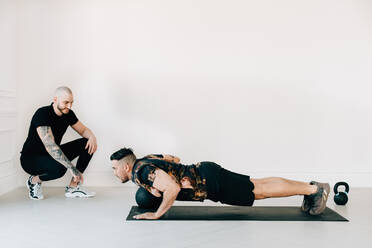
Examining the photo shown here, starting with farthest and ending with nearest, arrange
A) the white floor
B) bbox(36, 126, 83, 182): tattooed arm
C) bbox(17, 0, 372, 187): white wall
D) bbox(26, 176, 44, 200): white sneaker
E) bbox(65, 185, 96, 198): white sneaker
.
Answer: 1. bbox(17, 0, 372, 187): white wall
2. bbox(65, 185, 96, 198): white sneaker
3. bbox(26, 176, 44, 200): white sneaker
4. bbox(36, 126, 83, 182): tattooed arm
5. the white floor

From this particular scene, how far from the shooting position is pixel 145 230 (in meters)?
2.82

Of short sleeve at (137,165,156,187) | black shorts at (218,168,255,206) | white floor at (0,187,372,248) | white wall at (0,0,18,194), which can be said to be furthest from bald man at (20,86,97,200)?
black shorts at (218,168,255,206)

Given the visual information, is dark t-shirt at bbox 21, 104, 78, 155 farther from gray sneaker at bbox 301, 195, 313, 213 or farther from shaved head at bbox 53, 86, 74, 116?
gray sneaker at bbox 301, 195, 313, 213

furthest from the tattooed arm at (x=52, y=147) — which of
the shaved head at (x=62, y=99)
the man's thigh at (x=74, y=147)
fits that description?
the man's thigh at (x=74, y=147)

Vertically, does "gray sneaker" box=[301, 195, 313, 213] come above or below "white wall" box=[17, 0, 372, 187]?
below

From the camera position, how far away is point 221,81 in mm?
4500

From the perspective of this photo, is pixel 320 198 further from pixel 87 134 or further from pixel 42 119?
A: pixel 42 119

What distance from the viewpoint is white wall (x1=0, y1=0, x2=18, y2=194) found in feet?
13.5

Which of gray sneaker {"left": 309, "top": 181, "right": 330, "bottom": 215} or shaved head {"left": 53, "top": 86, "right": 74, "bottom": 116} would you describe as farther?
shaved head {"left": 53, "top": 86, "right": 74, "bottom": 116}

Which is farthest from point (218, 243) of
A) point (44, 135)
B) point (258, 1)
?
point (258, 1)

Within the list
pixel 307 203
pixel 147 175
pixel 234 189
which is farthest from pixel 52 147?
pixel 307 203

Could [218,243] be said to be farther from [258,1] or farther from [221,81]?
[258,1]

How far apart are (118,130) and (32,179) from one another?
1081 millimetres

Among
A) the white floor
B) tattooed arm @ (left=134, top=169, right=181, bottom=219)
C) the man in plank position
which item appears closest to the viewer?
the white floor
